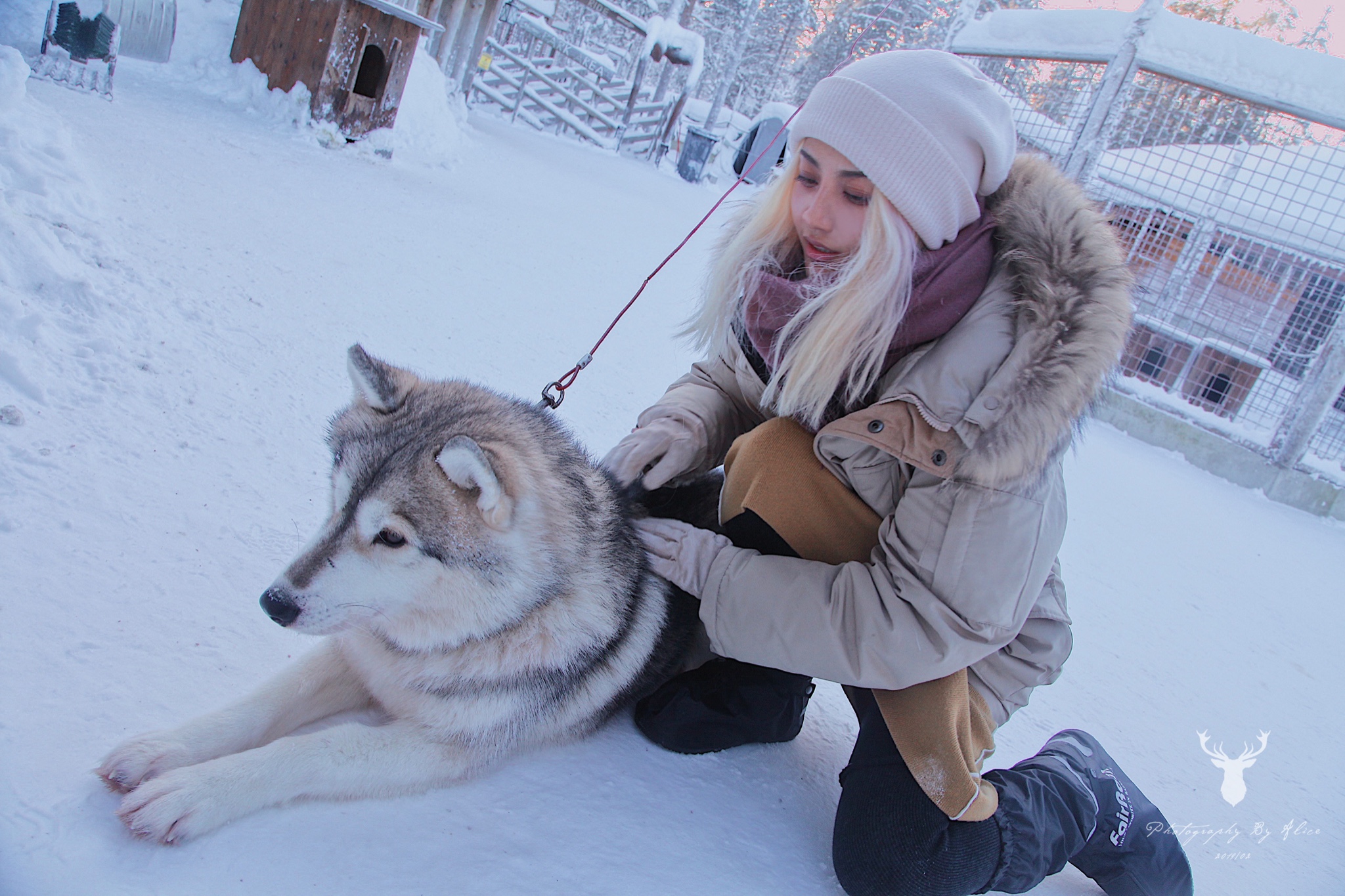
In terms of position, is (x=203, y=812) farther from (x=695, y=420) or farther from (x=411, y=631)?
(x=695, y=420)

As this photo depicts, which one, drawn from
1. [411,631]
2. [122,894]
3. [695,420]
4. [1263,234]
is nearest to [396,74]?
[695,420]

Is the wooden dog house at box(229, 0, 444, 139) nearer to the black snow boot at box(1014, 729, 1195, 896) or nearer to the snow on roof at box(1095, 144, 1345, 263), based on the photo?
the snow on roof at box(1095, 144, 1345, 263)

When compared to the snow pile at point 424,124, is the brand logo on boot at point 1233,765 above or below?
below

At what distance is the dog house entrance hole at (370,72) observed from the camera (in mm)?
6820

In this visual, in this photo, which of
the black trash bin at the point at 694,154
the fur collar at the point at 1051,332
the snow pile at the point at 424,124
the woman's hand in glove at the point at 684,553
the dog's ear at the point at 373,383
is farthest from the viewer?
the black trash bin at the point at 694,154

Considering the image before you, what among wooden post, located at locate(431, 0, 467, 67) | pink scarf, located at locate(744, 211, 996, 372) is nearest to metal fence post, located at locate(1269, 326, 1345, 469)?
pink scarf, located at locate(744, 211, 996, 372)

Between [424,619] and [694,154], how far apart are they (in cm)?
1444

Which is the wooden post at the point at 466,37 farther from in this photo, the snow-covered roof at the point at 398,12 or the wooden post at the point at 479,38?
the snow-covered roof at the point at 398,12

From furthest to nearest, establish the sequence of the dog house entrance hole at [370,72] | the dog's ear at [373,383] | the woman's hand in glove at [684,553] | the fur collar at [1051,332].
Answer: the dog house entrance hole at [370,72], the woman's hand in glove at [684,553], the dog's ear at [373,383], the fur collar at [1051,332]

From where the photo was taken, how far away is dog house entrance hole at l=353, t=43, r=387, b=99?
6.82m

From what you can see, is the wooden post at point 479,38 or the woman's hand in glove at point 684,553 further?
the wooden post at point 479,38

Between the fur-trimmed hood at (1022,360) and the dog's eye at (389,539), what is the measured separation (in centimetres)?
93


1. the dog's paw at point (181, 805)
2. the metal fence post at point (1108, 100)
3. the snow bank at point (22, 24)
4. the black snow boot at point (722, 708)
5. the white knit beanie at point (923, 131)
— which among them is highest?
the metal fence post at point (1108, 100)

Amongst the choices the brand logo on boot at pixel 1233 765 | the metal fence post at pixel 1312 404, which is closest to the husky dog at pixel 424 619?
the brand logo on boot at pixel 1233 765
